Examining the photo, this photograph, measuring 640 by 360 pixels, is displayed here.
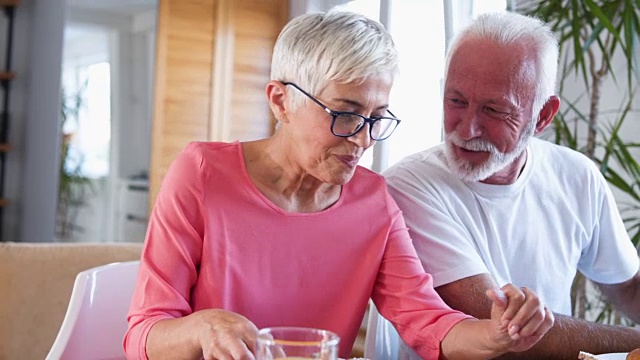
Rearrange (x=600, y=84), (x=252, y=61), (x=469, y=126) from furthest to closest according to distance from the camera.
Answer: (x=252, y=61)
(x=600, y=84)
(x=469, y=126)

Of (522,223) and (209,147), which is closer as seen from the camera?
(209,147)

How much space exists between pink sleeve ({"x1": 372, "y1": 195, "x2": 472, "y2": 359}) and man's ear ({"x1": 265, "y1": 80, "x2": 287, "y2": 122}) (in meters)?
0.29

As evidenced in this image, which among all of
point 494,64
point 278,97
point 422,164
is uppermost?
point 494,64

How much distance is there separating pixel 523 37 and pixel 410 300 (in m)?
0.67

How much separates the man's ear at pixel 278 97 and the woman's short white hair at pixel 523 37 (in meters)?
0.49

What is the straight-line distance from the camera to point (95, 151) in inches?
256

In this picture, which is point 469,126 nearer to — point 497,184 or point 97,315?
point 497,184

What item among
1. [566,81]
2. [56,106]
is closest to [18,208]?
[56,106]

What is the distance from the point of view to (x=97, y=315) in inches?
65.5

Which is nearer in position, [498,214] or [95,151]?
[498,214]

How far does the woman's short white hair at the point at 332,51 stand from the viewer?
1429 mm

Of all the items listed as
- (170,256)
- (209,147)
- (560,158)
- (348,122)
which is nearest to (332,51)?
(348,122)

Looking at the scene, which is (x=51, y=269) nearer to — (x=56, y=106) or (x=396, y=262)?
(x=396, y=262)

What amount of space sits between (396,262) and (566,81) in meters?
2.19
